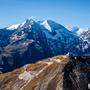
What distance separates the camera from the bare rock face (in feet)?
382

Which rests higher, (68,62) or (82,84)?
(68,62)

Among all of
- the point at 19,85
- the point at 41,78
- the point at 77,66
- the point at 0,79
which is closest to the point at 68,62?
the point at 77,66

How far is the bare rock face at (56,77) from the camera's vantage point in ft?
382

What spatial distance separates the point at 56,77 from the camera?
11969 centimetres

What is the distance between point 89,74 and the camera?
121 metres

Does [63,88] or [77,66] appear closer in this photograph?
[63,88]

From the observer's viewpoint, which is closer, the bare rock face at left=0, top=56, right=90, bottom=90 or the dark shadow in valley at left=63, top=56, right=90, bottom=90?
the dark shadow in valley at left=63, top=56, right=90, bottom=90

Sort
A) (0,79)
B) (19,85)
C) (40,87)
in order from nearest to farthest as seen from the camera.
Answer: (40,87) → (19,85) → (0,79)

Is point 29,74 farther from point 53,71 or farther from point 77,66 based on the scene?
point 77,66

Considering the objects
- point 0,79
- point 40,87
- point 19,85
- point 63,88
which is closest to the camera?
point 63,88

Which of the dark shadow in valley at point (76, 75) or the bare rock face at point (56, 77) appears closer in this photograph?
the dark shadow in valley at point (76, 75)

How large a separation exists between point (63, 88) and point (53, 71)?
43.7 feet

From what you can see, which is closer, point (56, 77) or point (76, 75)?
point (76, 75)

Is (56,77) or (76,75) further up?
(76,75)
